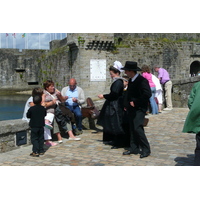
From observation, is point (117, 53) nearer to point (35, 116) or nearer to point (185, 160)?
point (35, 116)

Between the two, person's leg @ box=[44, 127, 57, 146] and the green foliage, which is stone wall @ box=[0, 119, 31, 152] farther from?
the green foliage

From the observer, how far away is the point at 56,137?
7164 mm

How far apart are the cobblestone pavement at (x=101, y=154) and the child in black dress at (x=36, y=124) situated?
0.18 m

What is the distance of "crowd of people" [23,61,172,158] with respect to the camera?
547 cm

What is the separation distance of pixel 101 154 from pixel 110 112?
0.96m

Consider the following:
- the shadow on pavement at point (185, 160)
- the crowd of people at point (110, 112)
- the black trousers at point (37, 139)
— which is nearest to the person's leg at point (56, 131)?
the crowd of people at point (110, 112)

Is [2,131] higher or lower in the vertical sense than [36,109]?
lower

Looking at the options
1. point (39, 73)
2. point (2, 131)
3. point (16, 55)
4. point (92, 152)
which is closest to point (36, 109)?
point (2, 131)

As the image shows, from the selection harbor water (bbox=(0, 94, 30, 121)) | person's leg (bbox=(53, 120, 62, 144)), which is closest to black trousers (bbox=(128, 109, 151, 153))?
person's leg (bbox=(53, 120, 62, 144))

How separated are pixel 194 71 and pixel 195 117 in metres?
23.4

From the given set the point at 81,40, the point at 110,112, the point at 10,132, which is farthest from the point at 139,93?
the point at 81,40

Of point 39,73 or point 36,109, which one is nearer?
point 36,109
